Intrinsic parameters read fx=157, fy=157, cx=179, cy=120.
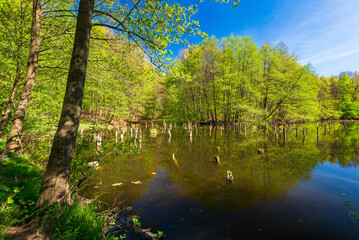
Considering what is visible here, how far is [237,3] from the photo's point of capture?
4.51 metres

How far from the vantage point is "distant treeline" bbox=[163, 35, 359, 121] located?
105ft

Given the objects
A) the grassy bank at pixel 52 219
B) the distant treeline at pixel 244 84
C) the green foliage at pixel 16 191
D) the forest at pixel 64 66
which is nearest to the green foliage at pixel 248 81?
the distant treeline at pixel 244 84

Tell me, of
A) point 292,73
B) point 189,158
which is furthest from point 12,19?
point 292,73

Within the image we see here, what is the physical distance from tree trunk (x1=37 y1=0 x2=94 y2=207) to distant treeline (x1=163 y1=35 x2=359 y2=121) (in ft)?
92.7

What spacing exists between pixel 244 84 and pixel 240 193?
31201 millimetres

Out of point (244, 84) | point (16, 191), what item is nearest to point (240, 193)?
point (16, 191)

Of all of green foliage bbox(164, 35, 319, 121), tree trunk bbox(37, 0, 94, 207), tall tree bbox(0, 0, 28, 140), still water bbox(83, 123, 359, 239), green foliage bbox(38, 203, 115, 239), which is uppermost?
green foliage bbox(164, 35, 319, 121)

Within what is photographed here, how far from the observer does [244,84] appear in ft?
113

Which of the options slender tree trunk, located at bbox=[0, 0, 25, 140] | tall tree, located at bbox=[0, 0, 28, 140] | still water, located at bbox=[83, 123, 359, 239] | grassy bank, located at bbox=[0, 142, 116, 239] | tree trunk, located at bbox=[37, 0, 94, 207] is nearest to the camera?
grassy bank, located at bbox=[0, 142, 116, 239]

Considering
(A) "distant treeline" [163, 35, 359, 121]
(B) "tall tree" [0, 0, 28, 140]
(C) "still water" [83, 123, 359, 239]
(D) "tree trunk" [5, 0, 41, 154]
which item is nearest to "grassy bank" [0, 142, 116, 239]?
(C) "still water" [83, 123, 359, 239]

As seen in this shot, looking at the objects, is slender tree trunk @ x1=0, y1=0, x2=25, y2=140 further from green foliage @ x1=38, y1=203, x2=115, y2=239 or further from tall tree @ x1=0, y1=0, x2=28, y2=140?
green foliage @ x1=38, y1=203, x2=115, y2=239

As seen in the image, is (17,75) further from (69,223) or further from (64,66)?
(69,223)

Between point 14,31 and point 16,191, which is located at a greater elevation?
point 14,31

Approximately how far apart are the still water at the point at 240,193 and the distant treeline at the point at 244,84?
68.0 ft
